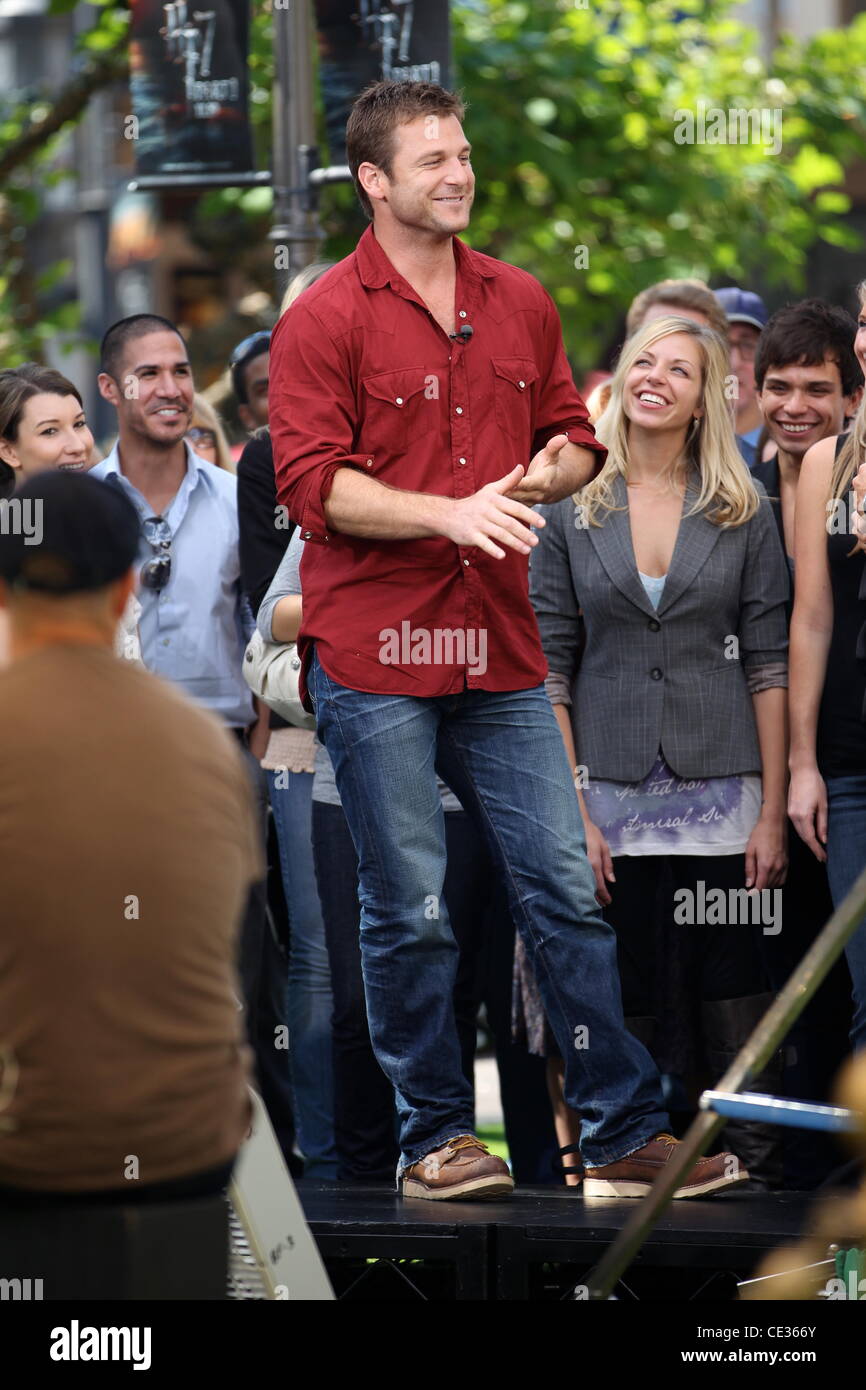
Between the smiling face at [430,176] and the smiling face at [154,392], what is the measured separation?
151cm

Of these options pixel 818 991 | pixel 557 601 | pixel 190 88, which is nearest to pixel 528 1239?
pixel 818 991

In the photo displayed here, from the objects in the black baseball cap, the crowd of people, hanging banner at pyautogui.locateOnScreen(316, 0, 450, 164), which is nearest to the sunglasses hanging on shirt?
the crowd of people

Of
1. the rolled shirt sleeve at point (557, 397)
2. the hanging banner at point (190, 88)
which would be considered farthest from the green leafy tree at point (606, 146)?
the rolled shirt sleeve at point (557, 397)

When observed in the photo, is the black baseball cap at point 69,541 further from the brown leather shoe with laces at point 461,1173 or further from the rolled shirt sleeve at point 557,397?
the brown leather shoe with laces at point 461,1173

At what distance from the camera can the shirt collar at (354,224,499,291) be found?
457 cm

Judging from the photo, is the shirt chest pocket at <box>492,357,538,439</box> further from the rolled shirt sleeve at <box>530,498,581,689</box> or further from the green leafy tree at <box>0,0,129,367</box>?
the green leafy tree at <box>0,0,129,367</box>

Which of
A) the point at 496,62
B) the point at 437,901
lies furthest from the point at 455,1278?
the point at 496,62

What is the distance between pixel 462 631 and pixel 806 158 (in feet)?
29.8

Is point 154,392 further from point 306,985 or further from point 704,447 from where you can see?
point 306,985

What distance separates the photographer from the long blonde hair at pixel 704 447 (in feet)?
17.7

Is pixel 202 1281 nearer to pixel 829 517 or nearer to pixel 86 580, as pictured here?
pixel 86 580

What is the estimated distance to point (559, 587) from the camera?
544 centimetres

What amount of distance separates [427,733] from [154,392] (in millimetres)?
1803

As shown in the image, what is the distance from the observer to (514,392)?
4.61 metres
